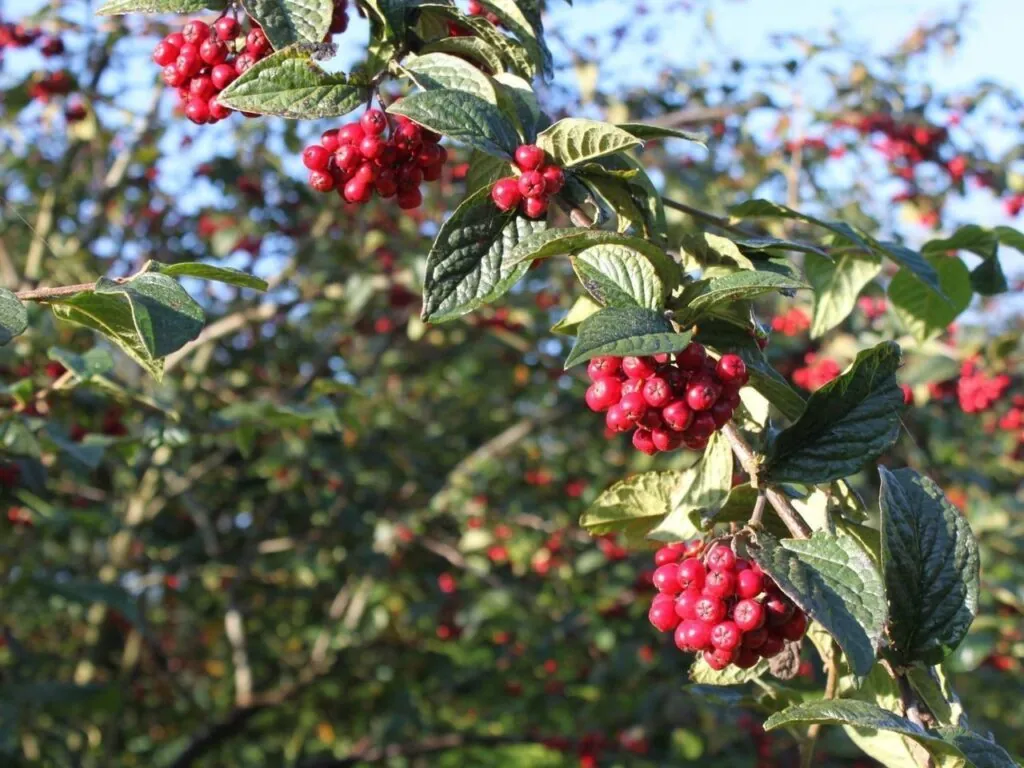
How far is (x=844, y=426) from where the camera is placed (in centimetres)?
125

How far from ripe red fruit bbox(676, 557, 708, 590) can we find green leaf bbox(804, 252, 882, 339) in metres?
0.75

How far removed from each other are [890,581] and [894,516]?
8 centimetres

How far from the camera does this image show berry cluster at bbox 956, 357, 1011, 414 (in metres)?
3.71

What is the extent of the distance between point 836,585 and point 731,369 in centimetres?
28

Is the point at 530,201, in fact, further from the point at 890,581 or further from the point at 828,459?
the point at 890,581

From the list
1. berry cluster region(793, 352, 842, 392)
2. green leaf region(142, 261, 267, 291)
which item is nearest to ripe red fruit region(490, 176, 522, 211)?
green leaf region(142, 261, 267, 291)

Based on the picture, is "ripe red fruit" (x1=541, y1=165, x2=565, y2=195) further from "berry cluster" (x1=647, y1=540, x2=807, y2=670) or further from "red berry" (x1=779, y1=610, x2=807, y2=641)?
"red berry" (x1=779, y1=610, x2=807, y2=641)

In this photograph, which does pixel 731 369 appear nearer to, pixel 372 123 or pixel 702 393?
pixel 702 393

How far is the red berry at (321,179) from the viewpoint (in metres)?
1.46

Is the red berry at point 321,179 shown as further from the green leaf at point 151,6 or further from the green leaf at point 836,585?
the green leaf at point 836,585

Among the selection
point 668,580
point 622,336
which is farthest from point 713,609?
point 622,336

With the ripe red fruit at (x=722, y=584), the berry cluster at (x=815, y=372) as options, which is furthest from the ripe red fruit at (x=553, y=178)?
the berry cluster at (x=815, y=372)

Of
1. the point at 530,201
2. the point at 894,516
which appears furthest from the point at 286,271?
the point at 894,516

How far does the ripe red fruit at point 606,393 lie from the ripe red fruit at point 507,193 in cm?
26
